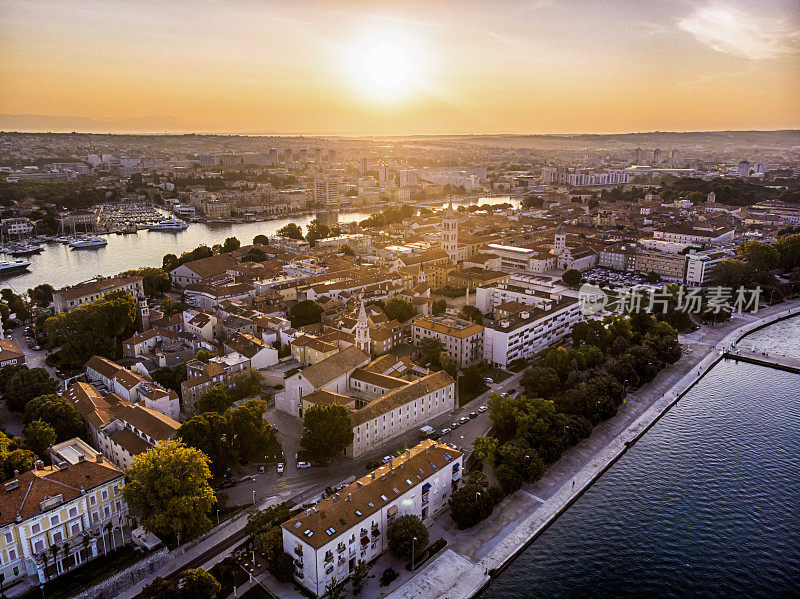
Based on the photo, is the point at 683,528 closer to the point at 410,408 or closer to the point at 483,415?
the point at 483,415

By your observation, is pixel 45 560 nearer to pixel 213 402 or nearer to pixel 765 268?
pixel 213 402

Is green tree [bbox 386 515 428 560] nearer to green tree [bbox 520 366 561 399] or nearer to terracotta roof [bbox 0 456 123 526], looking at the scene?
terracotta roof [bbox 0 456 123 526]

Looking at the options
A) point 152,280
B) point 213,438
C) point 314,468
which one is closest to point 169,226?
point 152,280

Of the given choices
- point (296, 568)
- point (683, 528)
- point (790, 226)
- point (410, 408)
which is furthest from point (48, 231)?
point (790, 226)

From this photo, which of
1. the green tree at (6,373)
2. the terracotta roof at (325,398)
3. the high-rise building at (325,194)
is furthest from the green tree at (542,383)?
the high-rise building at (325,194)

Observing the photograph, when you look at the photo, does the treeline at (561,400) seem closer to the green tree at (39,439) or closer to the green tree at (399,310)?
the green tree at (399,310)

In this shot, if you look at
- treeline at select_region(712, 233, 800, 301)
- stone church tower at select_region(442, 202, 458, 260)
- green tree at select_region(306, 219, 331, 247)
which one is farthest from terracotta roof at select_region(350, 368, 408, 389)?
green tree at select_region(306, 219, 331, 247)

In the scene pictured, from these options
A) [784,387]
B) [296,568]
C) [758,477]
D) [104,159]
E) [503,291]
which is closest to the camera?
[296,568]
